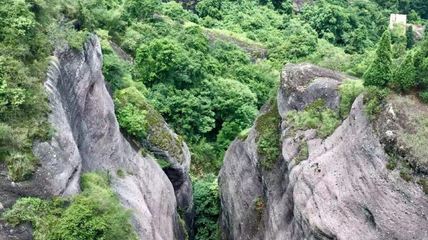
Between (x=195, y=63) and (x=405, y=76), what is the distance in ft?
82.9

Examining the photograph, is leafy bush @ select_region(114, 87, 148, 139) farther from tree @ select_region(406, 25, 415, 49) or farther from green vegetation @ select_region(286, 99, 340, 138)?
tree @ select_region(406, 25, 415, 49)

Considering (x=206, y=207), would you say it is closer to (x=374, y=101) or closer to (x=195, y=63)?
(x=195, y=63)

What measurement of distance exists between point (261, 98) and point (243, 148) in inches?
737

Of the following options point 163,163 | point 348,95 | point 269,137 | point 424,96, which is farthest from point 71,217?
point 163,163

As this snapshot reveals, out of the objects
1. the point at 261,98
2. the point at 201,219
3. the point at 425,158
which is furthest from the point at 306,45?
the point at 425,158

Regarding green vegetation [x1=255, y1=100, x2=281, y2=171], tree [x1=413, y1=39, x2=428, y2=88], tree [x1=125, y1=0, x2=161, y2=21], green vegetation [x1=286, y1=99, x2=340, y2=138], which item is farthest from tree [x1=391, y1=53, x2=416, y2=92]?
tree [x1=125, y1=0, x2=161, y2=21]

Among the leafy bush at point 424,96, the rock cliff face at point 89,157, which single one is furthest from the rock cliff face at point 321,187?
the rock cliff face at point 89,157

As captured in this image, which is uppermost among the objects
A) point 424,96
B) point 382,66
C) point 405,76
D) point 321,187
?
point 382,66

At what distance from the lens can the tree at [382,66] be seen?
21.5 meters

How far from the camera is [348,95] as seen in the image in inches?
960

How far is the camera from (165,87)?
140 ft

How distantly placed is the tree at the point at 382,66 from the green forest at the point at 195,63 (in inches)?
1.5

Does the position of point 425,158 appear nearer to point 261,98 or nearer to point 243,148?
point 243,148

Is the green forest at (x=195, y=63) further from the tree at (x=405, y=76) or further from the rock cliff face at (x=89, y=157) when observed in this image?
the rock cliff face at (x=89, y=157)
